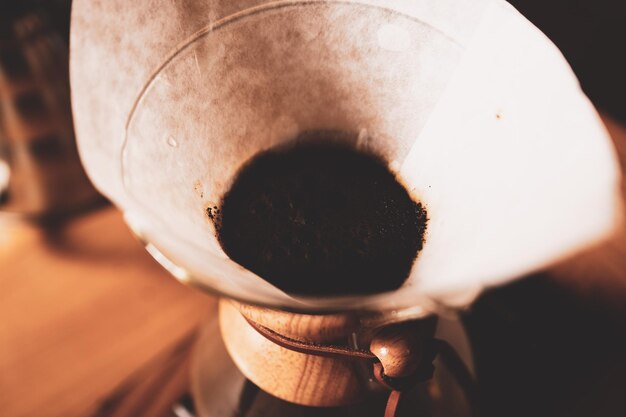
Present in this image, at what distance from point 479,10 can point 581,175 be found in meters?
0.15

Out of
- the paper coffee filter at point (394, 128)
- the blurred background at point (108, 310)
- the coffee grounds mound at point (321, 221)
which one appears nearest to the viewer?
the paper coffee filter at point (394, 128)

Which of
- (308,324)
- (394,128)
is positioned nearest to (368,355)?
(308,324)

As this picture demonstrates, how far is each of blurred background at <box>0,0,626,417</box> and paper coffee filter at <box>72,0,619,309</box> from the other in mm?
304

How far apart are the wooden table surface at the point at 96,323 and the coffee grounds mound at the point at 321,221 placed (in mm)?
285

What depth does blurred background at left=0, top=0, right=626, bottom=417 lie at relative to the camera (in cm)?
59

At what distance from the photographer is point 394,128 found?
42 centimetres

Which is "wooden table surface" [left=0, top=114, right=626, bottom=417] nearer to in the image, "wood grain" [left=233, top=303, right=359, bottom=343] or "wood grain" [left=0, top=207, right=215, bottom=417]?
"wood grain" [left=0, top=207, right=215, bottom=417]

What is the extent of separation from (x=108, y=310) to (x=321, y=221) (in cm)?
39

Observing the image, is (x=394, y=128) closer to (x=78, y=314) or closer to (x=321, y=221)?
(x=321, y=221)

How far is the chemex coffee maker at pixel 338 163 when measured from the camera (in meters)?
0.27

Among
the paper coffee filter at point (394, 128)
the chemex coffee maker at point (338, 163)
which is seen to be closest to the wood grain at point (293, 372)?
the chemex coffee maker at point (338, 163)

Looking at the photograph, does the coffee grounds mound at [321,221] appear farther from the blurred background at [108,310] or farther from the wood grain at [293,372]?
the blurred background at [108,310]

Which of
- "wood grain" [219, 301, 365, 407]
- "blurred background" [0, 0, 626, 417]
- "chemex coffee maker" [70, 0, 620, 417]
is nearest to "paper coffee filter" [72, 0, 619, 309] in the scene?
"chemex coffee maker" [70, 0, 620, 417]

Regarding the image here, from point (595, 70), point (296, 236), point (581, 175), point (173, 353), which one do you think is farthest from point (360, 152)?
point (595, 70)
